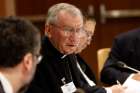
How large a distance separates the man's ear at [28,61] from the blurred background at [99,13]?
3.65 meters

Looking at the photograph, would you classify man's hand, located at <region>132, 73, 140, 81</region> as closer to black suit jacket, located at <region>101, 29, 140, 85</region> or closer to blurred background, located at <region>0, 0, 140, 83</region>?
black suit jacket, located at <region>101, 29, 140, 85</region>

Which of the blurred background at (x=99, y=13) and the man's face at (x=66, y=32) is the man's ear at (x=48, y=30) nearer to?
the man's face at (x=66, y=32)

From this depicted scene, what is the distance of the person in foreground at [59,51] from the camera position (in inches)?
85.4

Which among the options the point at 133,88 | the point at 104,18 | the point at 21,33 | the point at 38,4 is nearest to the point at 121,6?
the point at 104,18

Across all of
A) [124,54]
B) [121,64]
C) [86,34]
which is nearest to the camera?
[86,34]

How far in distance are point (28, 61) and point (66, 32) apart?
0.73m

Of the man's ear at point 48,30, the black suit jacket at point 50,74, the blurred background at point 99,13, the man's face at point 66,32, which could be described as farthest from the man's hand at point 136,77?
the blurred background at point 99,13

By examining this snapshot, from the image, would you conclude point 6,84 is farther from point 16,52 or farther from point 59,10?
point 59,10

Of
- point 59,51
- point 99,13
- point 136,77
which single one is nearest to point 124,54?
point 136,77

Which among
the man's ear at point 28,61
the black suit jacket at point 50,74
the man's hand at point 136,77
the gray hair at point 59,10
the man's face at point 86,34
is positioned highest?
the gray hair at point 59,10

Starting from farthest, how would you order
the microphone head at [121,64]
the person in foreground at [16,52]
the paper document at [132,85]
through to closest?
the microphone head at [121,64], the paper document at [132,85], the person in foreground at [16,52]

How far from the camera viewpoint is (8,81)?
1492 millimetres

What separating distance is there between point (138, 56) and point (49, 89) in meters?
1.03

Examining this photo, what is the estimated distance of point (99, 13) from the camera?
516 centimetres
